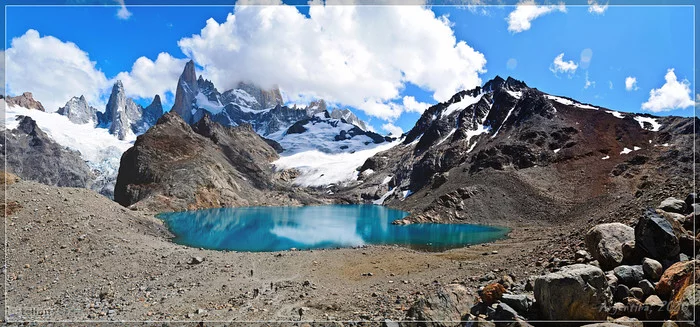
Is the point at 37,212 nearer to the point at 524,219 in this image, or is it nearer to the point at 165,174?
the point at 524,219

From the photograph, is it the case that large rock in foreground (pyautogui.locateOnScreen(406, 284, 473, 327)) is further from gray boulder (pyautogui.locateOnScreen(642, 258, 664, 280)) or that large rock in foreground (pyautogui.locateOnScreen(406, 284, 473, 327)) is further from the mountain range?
the mountain range

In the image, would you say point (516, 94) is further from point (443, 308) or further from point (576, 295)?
point (576, 295)

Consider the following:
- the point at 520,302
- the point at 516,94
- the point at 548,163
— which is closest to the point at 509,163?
the point at 548,163

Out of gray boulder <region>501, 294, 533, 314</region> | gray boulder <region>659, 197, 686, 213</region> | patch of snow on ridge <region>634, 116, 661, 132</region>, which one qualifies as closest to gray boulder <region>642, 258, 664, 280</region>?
gray boulder <region>501, 294, 533, 314</region>

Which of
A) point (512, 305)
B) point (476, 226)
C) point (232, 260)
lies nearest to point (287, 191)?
point (476, 226)

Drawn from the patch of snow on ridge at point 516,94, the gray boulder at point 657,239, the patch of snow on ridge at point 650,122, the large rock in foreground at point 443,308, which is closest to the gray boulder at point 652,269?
the gray boulder at point 657,239

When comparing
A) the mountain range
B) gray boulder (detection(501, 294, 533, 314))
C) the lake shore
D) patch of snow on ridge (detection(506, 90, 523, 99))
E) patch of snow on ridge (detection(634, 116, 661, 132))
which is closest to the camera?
gray boulder (detection(501, 294, 533, 314))

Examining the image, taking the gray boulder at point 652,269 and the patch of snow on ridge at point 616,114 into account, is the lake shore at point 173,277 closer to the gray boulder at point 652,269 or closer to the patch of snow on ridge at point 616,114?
the gray boulder at point 652,269

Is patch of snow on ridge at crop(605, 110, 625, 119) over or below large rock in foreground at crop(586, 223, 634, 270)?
over
